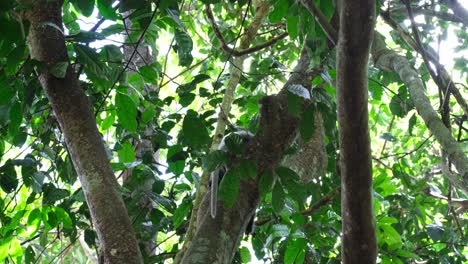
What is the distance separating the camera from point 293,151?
1.85 metres

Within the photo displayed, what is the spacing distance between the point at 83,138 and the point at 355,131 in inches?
35.8

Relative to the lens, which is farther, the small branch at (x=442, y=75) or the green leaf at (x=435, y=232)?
the green leaf at (x=435, y=232)

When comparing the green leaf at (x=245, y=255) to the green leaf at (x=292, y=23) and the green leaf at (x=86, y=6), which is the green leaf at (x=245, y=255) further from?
the green leaf at (x=86, y=6)

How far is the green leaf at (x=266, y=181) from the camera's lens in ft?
5.67

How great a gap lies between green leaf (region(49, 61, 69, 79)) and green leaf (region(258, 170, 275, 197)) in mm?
709

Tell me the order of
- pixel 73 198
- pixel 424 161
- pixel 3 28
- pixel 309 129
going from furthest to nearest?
1. pixel 424 161
2. pixel 73 198
3. pixel 309 129
4. pixel 3 28

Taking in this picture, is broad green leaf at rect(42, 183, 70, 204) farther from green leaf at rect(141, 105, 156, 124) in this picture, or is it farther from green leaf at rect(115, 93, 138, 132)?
green leaf at rect(115, 93, 138, 132)

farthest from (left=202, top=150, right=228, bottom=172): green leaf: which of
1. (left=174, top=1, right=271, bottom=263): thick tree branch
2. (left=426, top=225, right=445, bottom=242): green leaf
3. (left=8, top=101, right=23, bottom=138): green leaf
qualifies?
(left=426, top=225, right=445, bottom=242): green leaf

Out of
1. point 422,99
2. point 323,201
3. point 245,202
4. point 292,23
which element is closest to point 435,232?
point 422,99

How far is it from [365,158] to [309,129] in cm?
43

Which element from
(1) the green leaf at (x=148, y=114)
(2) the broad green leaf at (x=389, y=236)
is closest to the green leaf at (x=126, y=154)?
(1) the green leaf at (x=148, y=114)

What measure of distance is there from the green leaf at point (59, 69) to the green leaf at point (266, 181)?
71 centimetres

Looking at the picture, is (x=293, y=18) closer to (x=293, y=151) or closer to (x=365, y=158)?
(x=293, y=151)

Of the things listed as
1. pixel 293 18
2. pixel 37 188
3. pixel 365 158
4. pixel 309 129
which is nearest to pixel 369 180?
pixel 365 158
